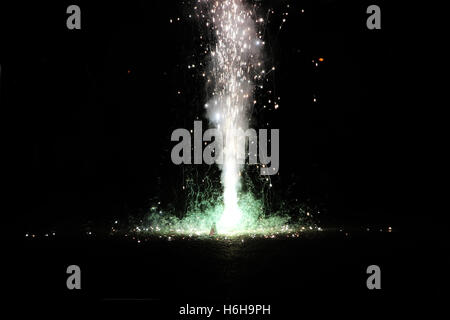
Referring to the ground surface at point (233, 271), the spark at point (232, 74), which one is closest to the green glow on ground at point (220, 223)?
the spark at point (232, 74)

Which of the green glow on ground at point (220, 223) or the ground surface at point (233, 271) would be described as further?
the green glow on ground at point (220, 223)

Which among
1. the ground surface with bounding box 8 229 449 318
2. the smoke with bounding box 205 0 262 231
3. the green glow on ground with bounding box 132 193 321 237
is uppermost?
the smoke with bounding box 205 0 262 231

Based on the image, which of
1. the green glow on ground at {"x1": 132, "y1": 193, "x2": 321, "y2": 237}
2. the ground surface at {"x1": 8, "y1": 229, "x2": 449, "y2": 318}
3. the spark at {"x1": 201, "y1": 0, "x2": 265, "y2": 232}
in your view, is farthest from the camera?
the spark at {"x1": 201, "y1": 0, "x2": 265, "y2": 232}

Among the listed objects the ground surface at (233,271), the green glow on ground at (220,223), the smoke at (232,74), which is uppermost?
the smoke at (232,74)

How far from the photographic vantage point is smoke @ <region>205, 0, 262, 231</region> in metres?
8.94

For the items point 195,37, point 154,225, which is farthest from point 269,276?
point 195,37

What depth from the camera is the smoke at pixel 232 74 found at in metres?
8.94

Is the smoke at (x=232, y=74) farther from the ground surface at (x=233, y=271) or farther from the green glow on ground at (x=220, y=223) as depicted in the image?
the ground surface at (x=233, y=271)

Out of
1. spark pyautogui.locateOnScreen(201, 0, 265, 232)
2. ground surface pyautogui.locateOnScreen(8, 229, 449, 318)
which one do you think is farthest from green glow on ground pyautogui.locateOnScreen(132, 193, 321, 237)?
ground surface pyautogui.locateOnScreen(8, 229, 449, 318)

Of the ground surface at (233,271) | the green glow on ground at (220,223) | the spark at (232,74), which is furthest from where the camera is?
the spark at (232,74)

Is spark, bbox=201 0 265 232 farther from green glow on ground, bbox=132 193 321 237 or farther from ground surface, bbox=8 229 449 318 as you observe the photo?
ground surface, bbox=8 229 449 318

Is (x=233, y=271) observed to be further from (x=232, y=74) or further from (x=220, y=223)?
(x=232, y=74)

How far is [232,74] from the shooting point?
30.0 ft

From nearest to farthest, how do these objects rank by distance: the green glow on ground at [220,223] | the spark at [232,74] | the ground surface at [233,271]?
the ground surface at [233,271] < the green glow on ground at [220,223] < the spark at [232,74]
